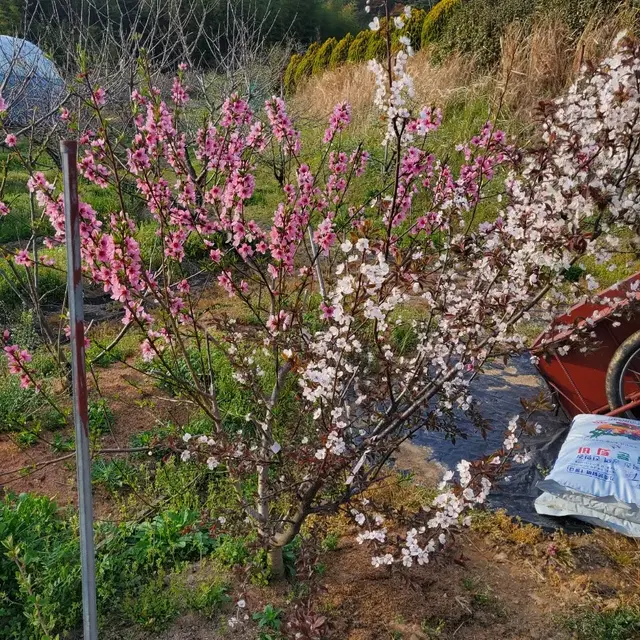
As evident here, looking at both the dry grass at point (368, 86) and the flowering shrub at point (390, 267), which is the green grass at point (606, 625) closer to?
the flowering shrub at point (390, 267)

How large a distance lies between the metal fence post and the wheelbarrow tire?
3030mm

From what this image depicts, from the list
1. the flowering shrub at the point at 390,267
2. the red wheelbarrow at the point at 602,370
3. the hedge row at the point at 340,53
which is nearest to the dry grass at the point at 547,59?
the hedge row at the point at 340,53

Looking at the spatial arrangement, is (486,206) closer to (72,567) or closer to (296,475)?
(296,475)

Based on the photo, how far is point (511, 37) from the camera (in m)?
9.52

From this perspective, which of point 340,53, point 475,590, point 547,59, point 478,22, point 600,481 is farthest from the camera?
point 340,53

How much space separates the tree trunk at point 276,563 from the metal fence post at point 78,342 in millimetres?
1083

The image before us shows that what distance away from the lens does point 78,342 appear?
4.41ft

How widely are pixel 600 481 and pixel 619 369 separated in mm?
863

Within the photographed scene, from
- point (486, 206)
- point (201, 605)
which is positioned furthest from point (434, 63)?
point (201, 605)

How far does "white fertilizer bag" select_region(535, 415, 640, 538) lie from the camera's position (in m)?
2.81

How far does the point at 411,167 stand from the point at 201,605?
2.12 meters

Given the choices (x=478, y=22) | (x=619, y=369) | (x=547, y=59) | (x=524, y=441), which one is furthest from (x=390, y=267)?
(x=478, y=22)

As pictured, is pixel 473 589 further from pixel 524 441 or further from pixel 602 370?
pixel 602 370

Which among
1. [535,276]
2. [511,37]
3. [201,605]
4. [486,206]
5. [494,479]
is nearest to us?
[535,276]
